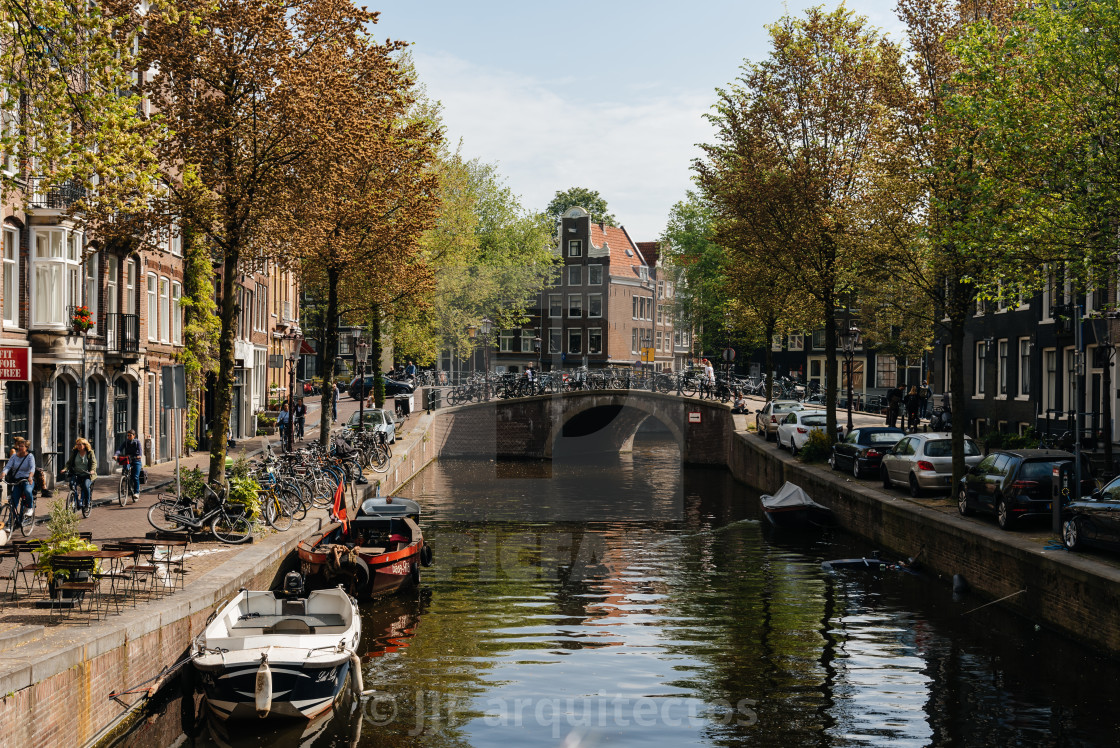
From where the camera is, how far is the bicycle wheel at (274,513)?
21734 millimetres

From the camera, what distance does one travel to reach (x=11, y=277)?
24406 millimetres

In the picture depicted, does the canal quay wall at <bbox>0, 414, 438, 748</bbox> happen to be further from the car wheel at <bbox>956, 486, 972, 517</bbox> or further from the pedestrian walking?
the pedestrian walking

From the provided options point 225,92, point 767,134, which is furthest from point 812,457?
point 225,92

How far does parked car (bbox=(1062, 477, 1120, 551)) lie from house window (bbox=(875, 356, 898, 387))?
59.2 metres

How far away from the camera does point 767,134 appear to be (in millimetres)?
34656

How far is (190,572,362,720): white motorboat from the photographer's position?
12516 mm

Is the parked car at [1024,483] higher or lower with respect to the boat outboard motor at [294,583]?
higher

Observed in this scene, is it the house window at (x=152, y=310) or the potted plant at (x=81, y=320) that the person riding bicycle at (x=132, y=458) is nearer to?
the potted plant at (x=81, y=320)

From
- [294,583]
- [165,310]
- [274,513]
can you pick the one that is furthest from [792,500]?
[165,310]

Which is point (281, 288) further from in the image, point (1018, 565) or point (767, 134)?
point (1018, 565)

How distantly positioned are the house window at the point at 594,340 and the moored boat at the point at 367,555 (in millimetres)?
66206

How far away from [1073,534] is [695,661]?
6.05m

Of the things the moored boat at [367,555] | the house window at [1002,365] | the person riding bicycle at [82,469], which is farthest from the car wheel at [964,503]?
the house window at [1002,365]

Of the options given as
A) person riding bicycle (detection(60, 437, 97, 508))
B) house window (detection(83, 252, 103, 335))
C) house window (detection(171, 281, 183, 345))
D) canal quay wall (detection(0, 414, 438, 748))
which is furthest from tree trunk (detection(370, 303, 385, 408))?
canal quay wall (detection(0, 414, 438, 748))
